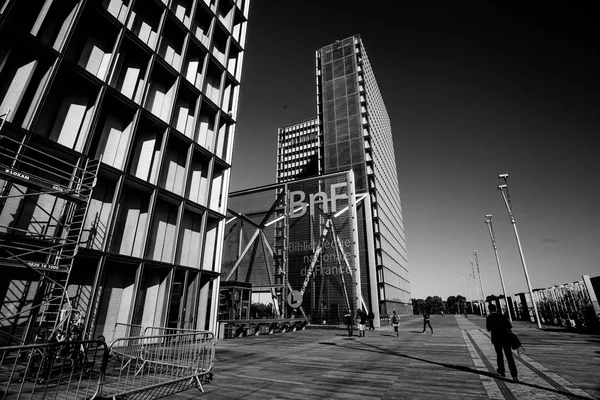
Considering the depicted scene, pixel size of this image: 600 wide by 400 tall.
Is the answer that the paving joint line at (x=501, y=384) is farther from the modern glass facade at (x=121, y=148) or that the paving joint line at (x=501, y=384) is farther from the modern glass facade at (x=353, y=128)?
the modern glass facade at (x=353, y=128)

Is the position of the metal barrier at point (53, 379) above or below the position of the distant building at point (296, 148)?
below

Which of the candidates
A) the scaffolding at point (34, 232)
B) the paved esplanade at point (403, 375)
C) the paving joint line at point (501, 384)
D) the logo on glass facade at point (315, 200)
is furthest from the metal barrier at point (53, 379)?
the logo on glass facade at point (315, 200)

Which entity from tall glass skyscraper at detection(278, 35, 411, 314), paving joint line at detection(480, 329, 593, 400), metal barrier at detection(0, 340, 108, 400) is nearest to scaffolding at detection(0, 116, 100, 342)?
metal barrier at detection(0, 340, 108, 400)

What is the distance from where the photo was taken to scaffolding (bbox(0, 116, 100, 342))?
31.2 ft

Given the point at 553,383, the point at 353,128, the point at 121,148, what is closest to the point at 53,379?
the point at 121,148

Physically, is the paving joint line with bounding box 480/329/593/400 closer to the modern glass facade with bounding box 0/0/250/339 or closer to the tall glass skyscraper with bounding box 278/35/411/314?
the modern glass facade with bounding box 0/0/250/339

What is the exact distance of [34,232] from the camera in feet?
34.7

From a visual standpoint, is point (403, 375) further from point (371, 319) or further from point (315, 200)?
point (315, 200)

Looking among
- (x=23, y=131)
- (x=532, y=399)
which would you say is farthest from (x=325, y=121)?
(x=532, y=399)

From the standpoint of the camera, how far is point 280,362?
34.3 ft

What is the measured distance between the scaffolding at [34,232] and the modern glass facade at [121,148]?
0.05m

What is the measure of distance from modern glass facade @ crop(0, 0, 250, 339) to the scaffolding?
0.05 m

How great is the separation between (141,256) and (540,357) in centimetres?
1750

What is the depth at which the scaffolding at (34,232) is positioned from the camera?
9.50 metres
